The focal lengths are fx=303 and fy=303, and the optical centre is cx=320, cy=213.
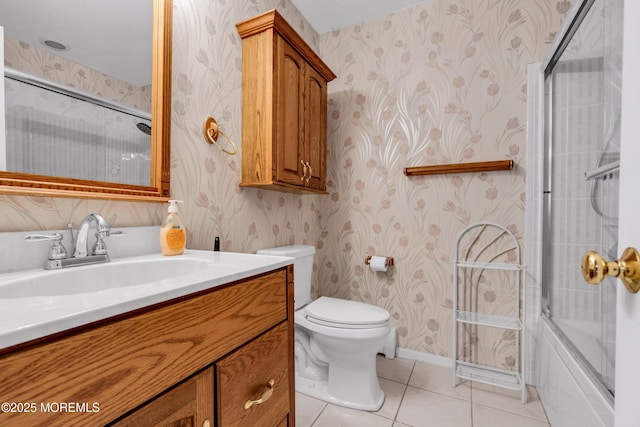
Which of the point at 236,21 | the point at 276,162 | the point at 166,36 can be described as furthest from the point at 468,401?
the point at 236,21

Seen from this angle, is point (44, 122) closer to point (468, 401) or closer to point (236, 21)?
point (236, 21)

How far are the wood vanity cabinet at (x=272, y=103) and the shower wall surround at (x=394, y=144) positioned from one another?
62 mm

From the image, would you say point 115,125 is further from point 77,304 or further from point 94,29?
point 77,304

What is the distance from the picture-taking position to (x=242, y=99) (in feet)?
5.10

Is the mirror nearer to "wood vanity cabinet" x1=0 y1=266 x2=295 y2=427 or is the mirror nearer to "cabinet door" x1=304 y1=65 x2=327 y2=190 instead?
"wood vanity cabinet" x1=0 y1=266 x2=295 y2=427

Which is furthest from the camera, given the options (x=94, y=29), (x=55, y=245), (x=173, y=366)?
(x=94, y=29)

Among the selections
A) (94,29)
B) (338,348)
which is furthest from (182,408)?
(94,29)

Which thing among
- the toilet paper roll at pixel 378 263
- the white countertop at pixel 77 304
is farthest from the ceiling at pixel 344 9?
the white countertop at pixel 77 304

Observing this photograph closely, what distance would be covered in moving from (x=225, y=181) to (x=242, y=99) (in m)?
0.44

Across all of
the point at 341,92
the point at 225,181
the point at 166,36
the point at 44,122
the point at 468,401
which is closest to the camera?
the point at 44,122

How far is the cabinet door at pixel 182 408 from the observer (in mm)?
531

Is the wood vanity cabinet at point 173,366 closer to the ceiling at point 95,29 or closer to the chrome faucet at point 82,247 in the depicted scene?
→ the chrome faucet at point 82,247

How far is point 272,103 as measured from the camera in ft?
4.83

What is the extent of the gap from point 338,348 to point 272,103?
49.0 inches
